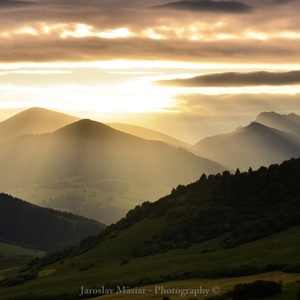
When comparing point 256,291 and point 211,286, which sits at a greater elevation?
point 256,291

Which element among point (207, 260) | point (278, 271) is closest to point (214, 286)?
point (278, 271)

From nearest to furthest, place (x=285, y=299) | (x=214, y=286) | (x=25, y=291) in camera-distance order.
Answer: (x=285, y=299) < (x=214, y=286) < (x=25, y=291)

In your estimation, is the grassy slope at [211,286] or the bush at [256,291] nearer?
the bush at [256,291]

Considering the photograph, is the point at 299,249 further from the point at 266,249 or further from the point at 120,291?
the point at 120,291

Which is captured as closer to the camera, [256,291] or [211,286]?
[256,291]

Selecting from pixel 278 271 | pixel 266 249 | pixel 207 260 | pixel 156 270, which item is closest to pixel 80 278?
pixel 156 270

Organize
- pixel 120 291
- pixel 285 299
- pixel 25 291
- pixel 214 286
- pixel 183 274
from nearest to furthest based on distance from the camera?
→ pixel 285 299, pixel 214 286, pixel 120 291, pixel 183 274, pixel 25 291

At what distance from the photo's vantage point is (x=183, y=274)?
16900 cm

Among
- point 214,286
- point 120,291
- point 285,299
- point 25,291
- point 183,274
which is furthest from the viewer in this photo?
point 25,291

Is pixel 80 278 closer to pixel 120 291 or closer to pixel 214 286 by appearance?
pixel 120 291

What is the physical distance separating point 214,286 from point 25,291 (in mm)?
78224

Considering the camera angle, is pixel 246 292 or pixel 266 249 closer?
pixel 246 292

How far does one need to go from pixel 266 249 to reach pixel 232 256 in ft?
29.8

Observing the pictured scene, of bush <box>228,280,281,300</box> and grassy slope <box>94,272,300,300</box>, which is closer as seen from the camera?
bush <box>228,280,281,300</box>
